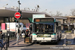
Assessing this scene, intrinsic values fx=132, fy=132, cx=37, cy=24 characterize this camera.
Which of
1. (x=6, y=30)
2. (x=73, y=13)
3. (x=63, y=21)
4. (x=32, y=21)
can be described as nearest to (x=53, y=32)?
(x=32, y=21)

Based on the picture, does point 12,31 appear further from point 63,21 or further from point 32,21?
point 63,21

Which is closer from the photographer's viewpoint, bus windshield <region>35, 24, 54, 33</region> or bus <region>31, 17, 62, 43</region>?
bus <region>31, 17, 62, 43</region>

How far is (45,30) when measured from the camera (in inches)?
523

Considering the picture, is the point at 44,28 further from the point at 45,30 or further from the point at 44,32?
the point at 44,32

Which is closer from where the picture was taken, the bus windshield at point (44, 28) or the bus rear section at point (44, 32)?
the bus rear section at point (44, 32)

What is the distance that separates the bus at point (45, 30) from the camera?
1305 centimetres

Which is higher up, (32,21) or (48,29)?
(32,21)

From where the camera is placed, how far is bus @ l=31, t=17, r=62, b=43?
13053mm

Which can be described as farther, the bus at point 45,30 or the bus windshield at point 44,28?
the bus windshield at point 44,28

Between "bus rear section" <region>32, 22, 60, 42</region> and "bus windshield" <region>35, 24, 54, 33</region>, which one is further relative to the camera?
"bus windshield" <region>35, 24, 54, 33</region>

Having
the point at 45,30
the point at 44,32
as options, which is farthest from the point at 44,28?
the point at 44,32

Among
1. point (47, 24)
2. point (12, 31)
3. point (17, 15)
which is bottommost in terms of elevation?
point (12, 31)

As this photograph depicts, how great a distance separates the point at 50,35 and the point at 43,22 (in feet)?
4.99

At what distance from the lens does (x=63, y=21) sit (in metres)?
72.2
